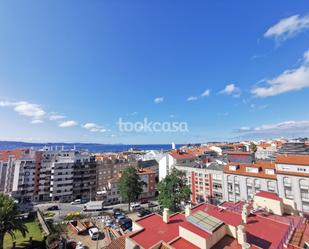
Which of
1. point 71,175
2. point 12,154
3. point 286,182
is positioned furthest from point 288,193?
point 12,154

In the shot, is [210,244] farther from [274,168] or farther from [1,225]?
[274,168]

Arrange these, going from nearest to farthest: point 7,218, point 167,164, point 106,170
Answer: point 7,218, point 167,164, point 106,170

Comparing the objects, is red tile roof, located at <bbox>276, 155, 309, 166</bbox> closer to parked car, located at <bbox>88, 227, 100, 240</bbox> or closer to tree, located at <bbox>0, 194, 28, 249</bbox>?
parked car, located at <bbox>88, 227, 100, 240</bbox>

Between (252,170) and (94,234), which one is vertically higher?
(252,170)

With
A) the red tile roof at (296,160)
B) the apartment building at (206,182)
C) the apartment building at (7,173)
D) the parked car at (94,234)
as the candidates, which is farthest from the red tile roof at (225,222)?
the apartment building at (7,173)

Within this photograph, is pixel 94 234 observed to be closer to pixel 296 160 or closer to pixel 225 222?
pixel 225 222
